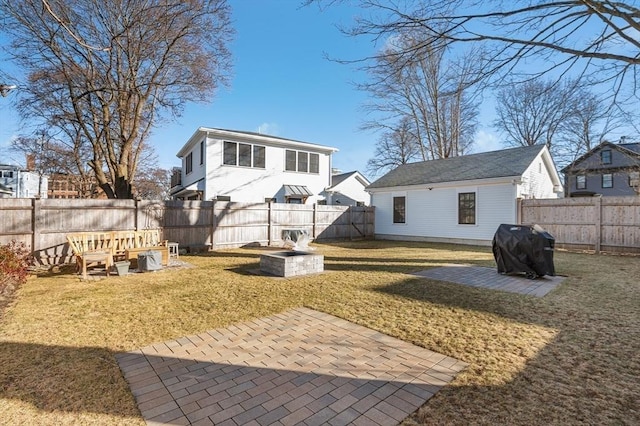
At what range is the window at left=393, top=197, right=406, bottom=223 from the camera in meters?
17.2

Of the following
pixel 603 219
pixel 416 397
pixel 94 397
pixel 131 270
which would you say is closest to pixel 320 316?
pixel 416 397

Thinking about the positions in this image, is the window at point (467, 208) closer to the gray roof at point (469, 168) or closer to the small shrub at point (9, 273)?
the gray roof at point (469, 168)

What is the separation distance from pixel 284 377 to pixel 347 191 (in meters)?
20.9

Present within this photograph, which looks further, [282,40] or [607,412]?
Answer: [282,40]

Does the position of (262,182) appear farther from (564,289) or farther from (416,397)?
(416,397)

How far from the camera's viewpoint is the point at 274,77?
14516 mm

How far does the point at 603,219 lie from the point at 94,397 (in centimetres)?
1526

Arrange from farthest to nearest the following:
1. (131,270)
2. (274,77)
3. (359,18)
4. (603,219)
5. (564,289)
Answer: (274,77) < (603,219) < (131,270) < (564,289) < (359,18)

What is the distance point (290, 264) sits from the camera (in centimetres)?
723

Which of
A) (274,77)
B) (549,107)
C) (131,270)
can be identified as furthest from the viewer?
(549,107)

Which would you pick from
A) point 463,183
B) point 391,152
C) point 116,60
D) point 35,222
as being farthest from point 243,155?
point 391,152

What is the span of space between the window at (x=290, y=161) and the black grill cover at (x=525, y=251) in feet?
46.2

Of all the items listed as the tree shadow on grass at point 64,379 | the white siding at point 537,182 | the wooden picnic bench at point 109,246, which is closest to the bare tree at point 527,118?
the white siding at point 537,182

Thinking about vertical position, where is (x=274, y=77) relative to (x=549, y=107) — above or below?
below
